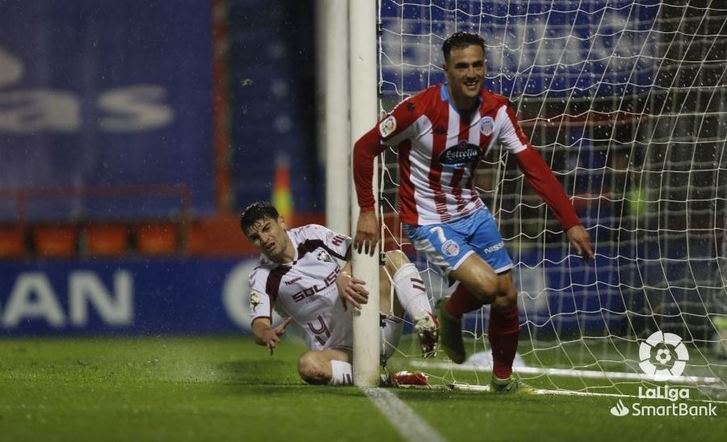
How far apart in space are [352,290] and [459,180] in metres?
0.76

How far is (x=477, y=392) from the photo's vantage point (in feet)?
21.5

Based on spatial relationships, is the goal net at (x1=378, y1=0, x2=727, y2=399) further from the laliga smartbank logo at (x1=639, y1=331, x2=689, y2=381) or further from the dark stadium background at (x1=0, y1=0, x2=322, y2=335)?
the dark stadium background at (x1=0, y1=0, x2=322, y2=335)

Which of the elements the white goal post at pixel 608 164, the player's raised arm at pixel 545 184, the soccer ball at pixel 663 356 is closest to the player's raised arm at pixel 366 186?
the player's raised arm at pixel 545 184

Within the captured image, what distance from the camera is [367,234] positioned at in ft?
20.2

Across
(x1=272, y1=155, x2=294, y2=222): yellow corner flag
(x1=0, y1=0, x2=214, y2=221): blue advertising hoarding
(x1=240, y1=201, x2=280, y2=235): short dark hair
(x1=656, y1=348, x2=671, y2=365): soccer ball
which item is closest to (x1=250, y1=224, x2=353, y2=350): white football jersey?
(x1=240, y1=201, x2=280, y2=235): short dark hair

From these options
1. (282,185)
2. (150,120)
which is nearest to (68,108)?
(150,120)

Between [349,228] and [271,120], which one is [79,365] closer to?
[349,228]

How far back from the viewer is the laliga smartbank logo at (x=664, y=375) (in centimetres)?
592

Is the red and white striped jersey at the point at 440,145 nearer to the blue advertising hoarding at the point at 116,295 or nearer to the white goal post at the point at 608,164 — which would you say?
the white goal post at the point at 608,164

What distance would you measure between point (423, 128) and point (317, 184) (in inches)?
258

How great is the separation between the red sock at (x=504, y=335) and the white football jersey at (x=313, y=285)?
2.66 feet

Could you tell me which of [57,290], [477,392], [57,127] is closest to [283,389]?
[477,392]

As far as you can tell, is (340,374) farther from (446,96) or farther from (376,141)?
(446,96)

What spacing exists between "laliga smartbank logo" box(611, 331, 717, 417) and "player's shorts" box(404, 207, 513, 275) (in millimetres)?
924
